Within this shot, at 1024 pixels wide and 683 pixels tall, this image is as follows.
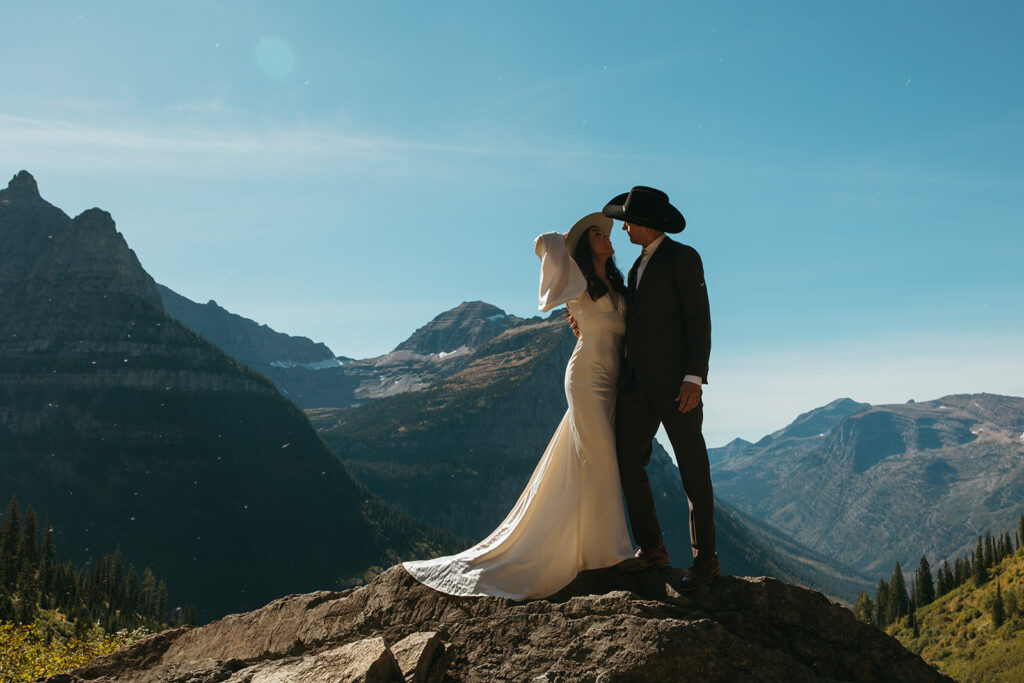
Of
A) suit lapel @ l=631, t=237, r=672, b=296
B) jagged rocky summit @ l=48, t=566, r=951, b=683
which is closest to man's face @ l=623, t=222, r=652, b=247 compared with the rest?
suit lapel @ l=631, t=237, r=672, b=296

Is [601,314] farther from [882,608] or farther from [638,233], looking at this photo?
[882,608]

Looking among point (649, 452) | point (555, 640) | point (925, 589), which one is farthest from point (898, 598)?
point (555, 640)

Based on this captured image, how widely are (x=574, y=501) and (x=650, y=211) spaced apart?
3.14 m

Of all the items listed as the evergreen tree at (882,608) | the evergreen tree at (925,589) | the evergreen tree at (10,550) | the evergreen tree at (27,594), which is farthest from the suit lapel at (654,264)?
the evergreen tree at (925,589)

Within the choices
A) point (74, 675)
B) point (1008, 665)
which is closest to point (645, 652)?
point (74, 675)

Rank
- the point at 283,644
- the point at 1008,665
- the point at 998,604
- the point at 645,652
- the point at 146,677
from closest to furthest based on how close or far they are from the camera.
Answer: the point at 645,652 → the point at 146,677 → the point at 283,644 → the point at 1008,665 → the point at 998,604

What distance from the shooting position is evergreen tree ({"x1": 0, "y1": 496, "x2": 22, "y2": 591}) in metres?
98.6

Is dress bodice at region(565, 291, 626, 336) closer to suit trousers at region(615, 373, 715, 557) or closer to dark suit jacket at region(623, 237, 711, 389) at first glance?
dark suit jacket at region(623, 237, 711, 389)

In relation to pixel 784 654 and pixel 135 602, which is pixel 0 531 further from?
pixel 784 654

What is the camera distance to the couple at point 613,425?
26.0ft

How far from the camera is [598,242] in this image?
8.81m

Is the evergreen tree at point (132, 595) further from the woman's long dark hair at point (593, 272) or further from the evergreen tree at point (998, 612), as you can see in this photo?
the woman's long dark hair at point (593, 272)

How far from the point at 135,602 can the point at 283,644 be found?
5184 inches

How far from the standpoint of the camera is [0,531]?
4277 inches
